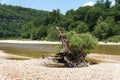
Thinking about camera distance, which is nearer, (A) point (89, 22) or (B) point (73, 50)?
(B) point (73, 50)

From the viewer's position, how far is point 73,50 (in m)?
38.4

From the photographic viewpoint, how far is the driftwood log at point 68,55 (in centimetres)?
3730

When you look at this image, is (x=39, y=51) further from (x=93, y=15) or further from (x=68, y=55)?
(x=93, y=15)

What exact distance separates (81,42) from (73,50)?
142 cm

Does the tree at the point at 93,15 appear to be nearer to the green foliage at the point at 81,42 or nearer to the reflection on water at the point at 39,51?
the reflection on water at the point at 39,51

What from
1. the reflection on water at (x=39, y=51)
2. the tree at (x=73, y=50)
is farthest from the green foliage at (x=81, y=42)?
the reflection on water at (x=39, y=51)

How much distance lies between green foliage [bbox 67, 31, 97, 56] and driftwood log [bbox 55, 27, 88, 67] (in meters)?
0.54

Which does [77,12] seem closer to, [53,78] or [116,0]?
[116,0]

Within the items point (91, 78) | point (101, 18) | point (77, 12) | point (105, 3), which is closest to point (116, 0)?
point (105, 3)

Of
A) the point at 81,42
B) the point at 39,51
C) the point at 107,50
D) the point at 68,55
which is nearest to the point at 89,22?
the point at 107,50

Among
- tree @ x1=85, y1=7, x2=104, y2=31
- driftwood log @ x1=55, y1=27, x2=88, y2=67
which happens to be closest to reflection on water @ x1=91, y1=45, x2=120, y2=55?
driftwood log @ x1=55, y1=27, x2=88, y2=67

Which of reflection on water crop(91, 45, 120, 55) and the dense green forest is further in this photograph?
the dense green forest

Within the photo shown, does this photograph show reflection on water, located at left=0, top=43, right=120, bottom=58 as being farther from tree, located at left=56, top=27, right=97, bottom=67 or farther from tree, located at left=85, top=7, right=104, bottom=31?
tree, located at left=85, top=7, right=104, bottom=31

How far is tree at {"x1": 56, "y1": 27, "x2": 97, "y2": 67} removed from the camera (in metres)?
37.5
